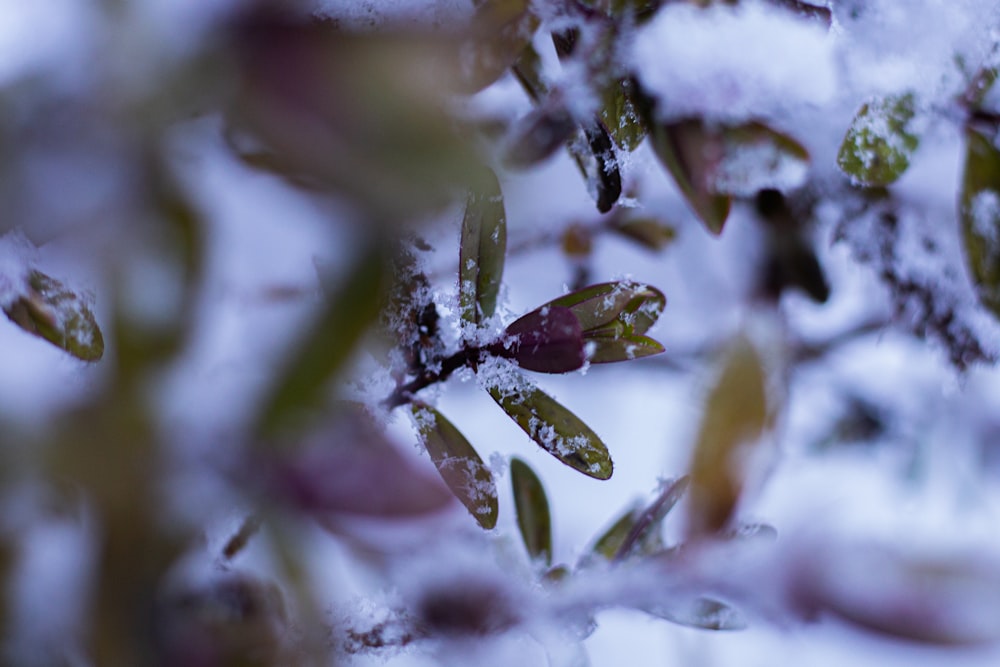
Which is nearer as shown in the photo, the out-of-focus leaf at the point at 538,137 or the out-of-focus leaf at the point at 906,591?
the out-of-focus leaf at the point at 906,591

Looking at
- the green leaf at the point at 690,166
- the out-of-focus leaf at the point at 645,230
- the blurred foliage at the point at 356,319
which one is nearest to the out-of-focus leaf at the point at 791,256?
the out-of-focus leaf at the point at 645,230

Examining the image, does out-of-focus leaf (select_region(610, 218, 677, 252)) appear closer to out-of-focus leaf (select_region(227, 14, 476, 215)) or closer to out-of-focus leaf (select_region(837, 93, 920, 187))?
out-of-focus leaf (select_region(837, 93, 920, 187))

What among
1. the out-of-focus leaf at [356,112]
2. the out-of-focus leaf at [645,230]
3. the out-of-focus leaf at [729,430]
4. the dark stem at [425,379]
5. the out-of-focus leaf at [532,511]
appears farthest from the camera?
the out-of-focus leaf at [645,230]

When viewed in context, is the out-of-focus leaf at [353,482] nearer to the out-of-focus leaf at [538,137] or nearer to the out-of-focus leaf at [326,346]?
the out-of-focus leaf at [326,346]

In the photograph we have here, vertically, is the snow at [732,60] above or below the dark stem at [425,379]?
above

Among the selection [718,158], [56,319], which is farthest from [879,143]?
A: [56,319]

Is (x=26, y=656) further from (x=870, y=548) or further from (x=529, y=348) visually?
(x=870, y=548)

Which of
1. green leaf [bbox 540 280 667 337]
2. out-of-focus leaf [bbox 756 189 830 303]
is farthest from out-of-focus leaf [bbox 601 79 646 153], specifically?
out-of-focus leaf [bbox 756 189 830 303]

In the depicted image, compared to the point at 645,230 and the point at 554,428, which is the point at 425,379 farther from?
the point at 645,230
